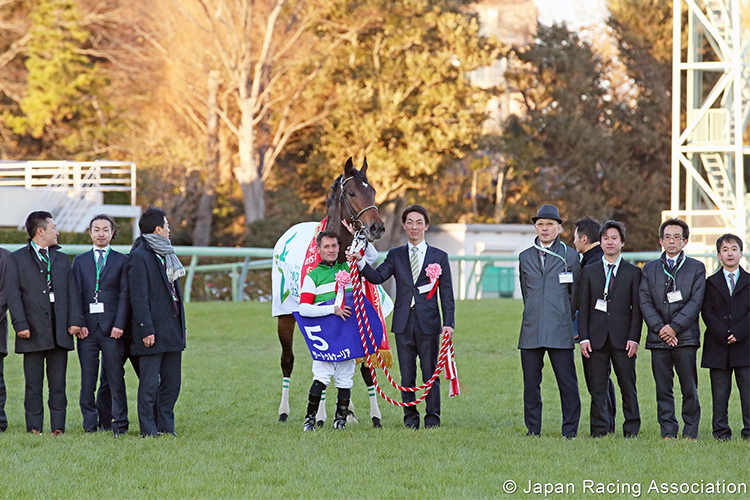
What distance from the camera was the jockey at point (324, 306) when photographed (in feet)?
22.6

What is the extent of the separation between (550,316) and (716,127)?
21123 mm

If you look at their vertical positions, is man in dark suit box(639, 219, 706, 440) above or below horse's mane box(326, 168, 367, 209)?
below

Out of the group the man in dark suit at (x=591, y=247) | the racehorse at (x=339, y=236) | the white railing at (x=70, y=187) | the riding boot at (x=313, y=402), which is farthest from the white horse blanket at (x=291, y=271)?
the white railing at (x=70, y=187)

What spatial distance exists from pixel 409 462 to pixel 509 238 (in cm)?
2356

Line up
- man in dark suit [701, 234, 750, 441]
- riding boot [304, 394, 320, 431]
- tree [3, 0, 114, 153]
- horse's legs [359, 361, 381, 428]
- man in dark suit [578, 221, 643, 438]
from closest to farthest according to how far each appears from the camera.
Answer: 1. man in dark suit [701, 234, 750, 441]
2. man in dark suit [578, 221, 643, 438]
3. riding boot [304, 394, 320, 431]
4. horse's legs [359, 361, 381, 428]
5. tree [3, 0, 114, 153]

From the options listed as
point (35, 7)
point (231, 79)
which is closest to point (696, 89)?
point (231, 79)

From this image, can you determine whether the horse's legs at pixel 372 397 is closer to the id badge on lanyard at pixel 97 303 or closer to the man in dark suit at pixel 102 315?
the man in dark suit at pixel 102 315

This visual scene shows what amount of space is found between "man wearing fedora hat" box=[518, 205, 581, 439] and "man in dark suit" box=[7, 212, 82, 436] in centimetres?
331

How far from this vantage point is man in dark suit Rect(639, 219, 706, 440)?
6418mm

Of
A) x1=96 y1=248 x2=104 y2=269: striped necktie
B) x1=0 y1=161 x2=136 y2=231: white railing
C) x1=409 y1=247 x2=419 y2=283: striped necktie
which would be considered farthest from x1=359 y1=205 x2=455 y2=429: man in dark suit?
x1=0 y1=161 x2=136 y2=231: white railing

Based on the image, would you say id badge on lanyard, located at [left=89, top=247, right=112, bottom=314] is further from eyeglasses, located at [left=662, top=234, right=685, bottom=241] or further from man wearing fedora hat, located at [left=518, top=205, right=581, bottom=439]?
eyeglasses, located at [left=662, top=234, right=685, bottom=241]

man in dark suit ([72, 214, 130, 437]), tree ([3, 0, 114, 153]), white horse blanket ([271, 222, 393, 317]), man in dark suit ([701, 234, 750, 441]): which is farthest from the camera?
tree ([3, 0, 114, 153])

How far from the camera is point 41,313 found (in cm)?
678

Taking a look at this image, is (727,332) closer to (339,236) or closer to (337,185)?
(339,236)
